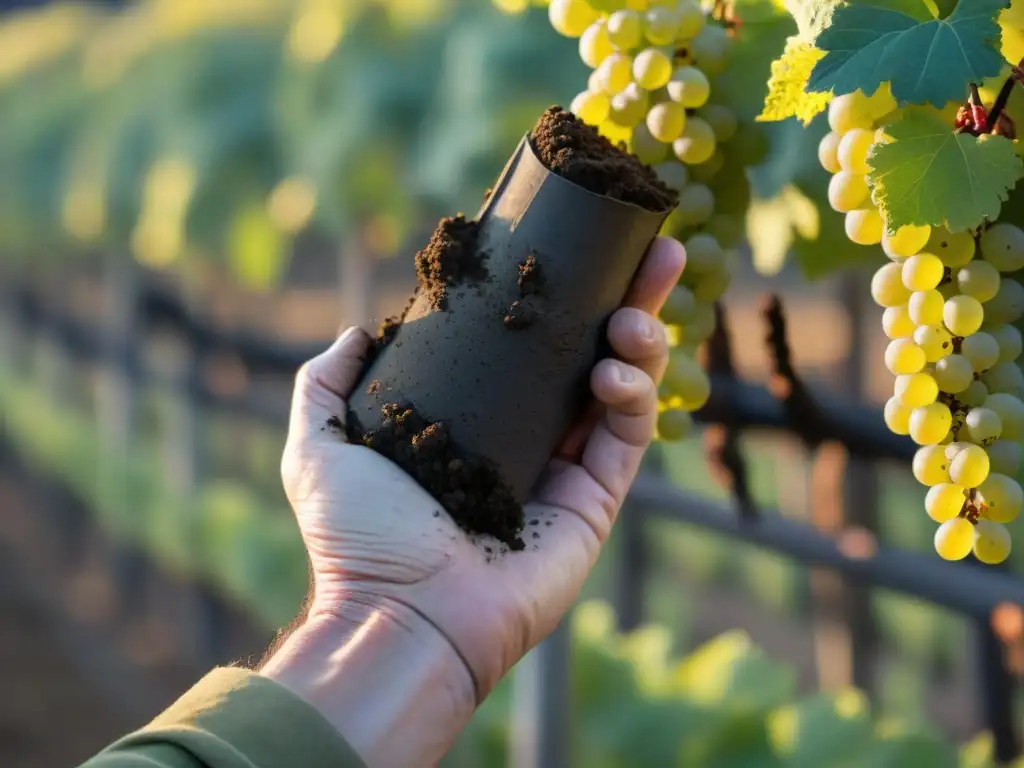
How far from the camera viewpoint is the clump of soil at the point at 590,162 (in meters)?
0.77

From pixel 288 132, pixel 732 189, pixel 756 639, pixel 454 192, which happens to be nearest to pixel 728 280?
pixel 732 189

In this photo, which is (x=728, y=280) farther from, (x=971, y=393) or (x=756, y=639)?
(x=756, y=639)

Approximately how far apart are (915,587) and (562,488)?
27.3 inches

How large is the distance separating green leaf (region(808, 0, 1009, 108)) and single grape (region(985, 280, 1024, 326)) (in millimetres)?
171

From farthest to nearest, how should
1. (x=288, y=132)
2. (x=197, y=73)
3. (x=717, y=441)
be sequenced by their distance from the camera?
(x=197, y=73), (x=288, y=132), (x=717, y=441)

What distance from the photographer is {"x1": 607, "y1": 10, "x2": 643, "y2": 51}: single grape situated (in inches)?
31.3

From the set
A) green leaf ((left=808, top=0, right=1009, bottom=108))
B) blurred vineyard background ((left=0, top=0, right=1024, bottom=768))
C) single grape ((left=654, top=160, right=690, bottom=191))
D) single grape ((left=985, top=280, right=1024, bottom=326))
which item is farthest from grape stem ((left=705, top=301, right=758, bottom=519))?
green leaf ((left=808, top=0, right=1009, bottom=108))

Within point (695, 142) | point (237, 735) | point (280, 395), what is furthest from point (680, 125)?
point (280, 395)

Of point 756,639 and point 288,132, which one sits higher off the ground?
point 288,132

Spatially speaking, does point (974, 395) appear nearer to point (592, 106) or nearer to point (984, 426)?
point (984, 426)

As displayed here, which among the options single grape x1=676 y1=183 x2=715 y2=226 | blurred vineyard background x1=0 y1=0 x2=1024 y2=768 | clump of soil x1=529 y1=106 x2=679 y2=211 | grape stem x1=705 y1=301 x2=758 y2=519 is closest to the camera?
clump of soil x1=529 y1=106 x2=679 y2=211

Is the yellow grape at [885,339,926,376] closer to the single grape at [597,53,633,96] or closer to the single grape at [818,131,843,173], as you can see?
the single grape at [818,131,843,173]

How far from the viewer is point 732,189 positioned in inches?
35.4

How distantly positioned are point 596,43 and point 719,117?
0.11m
